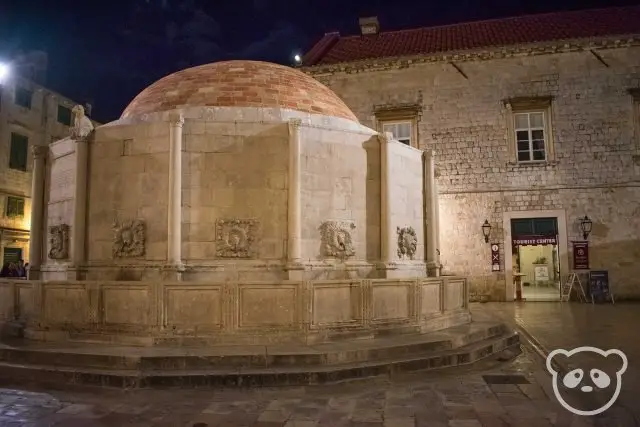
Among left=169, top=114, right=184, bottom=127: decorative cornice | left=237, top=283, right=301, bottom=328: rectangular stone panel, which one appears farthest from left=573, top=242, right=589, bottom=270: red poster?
left=169, top=114, right=184, bottom=127: decorative cornice

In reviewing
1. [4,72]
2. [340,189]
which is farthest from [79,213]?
[4,72]

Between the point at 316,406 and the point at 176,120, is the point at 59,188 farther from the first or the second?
the point at 316,406

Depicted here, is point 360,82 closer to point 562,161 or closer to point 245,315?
point 562,161

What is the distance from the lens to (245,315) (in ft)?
27.0

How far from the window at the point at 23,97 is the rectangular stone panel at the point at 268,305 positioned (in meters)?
26.6

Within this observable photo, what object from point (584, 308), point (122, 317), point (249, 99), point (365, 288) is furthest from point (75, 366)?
point (584, 308)

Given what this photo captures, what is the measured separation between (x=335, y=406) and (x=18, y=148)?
2863cm

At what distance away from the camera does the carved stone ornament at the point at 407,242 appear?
1092 cm

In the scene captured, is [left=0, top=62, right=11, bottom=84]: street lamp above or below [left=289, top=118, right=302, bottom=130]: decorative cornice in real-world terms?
above

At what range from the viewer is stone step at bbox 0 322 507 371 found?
23.9 ft

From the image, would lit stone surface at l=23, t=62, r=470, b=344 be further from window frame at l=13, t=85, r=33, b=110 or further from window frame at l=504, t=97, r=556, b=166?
window frame at l=13, t=85, r=33, b=110

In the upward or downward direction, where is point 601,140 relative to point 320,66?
downward

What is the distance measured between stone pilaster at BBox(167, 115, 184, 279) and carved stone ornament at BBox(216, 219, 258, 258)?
0.73m

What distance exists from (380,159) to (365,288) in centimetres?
321
